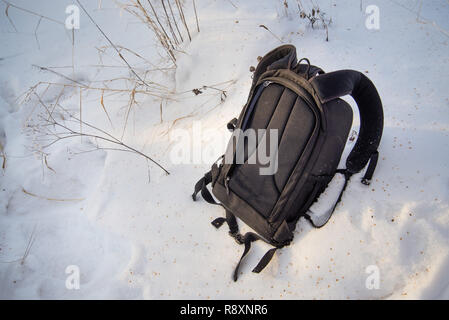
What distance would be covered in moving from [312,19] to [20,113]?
269 centimetres

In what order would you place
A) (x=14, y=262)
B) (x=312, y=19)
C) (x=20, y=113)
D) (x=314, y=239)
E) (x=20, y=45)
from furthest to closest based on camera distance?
(x=20, y=45)
(x=20, y=113)
(x=312, y=19)
(x=14, y=262)
(x=314, y=239)

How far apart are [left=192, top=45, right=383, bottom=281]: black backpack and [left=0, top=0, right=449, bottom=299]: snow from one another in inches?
8.1

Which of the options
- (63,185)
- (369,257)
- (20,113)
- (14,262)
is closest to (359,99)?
(369,257)

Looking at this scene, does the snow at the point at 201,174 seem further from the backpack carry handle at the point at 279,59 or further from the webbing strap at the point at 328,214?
the backpack carry handle at the point at 279,59

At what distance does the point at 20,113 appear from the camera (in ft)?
7.75

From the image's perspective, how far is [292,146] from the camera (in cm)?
135

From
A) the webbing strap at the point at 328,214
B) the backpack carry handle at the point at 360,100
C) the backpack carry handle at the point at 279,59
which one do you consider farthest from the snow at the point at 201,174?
the backpack carry handle at the point at 279,59

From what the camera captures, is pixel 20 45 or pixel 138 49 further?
pixel 20 45

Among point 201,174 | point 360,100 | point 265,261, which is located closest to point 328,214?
point 265,261

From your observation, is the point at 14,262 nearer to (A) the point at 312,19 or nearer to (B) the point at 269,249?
(B) the point at 269,249

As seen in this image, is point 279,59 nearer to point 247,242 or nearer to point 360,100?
point 360,100

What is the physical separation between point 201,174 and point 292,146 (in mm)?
781

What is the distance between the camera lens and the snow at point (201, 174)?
144cm
